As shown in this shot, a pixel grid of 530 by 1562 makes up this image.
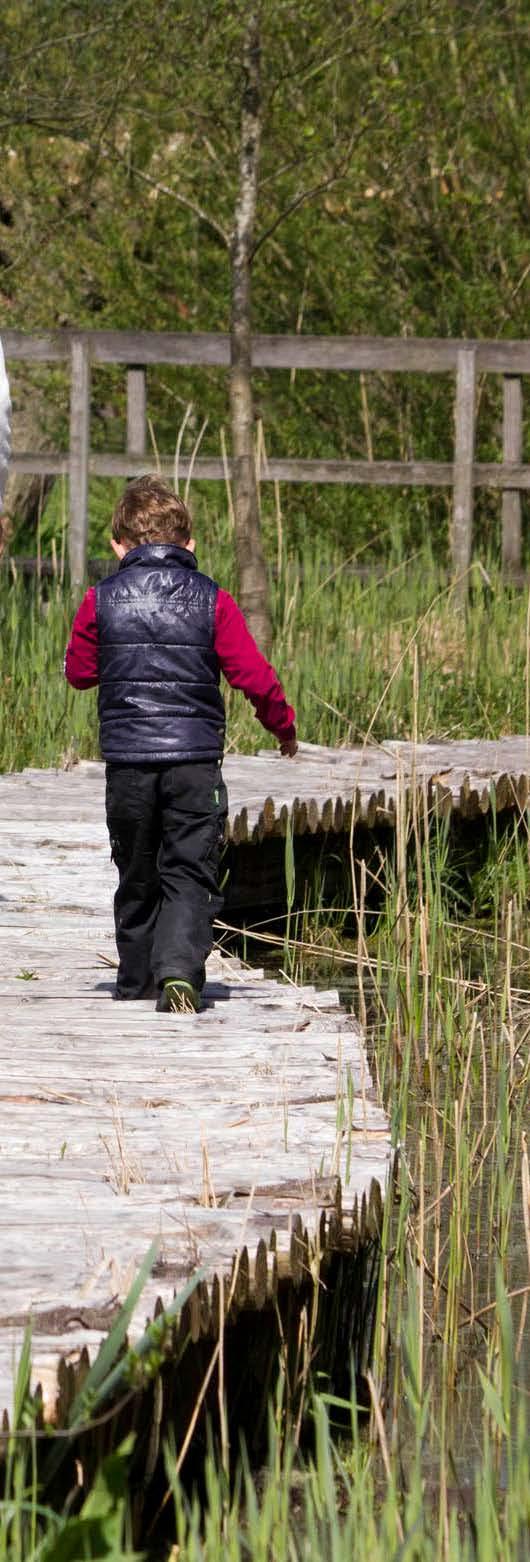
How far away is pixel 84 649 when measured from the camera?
4.61 m

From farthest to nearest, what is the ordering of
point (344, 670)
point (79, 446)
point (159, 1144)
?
point (79, 446) → point (344, 670) → point (159, 1144)

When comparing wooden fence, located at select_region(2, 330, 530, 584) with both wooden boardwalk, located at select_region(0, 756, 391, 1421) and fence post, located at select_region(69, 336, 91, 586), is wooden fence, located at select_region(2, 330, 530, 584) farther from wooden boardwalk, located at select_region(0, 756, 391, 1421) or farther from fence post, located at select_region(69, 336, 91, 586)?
wooden boardwalk, located at select_region(0, 756, 391, 1421)

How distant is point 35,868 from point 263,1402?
9.65 feet

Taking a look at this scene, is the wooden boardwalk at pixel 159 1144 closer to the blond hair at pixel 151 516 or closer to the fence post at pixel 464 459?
the blond hair at pixel 151 516

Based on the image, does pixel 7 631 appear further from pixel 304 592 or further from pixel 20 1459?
pixel 20 1459

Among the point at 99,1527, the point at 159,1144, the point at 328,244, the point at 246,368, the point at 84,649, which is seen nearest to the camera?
the point at 99,1527

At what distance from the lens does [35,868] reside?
19.7 feet

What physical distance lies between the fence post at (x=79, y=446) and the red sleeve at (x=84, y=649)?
6.44 metres

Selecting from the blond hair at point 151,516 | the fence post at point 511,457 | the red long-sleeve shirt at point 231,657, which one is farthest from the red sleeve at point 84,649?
the fence post at point 511,457

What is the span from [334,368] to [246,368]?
71.2 inches

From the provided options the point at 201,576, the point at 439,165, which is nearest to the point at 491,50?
the point at 439,165

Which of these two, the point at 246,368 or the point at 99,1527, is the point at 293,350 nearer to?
the point at 246,368

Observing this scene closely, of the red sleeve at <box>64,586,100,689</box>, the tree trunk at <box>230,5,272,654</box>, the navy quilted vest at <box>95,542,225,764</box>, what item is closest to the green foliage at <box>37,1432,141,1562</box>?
the navy quilted vest at <box>95,542,225,764</box>

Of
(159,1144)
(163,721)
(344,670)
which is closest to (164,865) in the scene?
(163,721)
